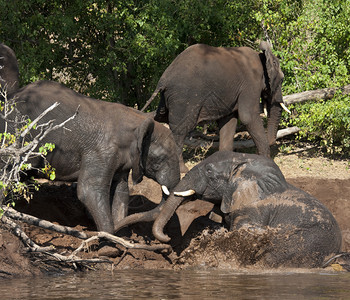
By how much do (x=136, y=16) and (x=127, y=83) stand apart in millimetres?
1841

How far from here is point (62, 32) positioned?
1500cm

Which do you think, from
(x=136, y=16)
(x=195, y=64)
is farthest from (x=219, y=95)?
(x=136, y=16)

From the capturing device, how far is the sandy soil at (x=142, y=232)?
32.2ft

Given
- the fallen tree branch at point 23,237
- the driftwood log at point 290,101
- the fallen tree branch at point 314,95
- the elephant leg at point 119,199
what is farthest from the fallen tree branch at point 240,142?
the fallen tree branch at point 23,237

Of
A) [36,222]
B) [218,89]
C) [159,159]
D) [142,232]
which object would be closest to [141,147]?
[159,159]

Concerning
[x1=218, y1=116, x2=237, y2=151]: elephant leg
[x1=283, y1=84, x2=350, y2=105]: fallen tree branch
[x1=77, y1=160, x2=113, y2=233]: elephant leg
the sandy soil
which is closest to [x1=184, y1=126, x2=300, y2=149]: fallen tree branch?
[x1=283, y1=84, x2=350, y2=105]: fallen tree branch

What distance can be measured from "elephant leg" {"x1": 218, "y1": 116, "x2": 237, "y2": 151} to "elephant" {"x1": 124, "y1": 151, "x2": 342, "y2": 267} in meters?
3.59

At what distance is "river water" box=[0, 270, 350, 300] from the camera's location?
26.8ft

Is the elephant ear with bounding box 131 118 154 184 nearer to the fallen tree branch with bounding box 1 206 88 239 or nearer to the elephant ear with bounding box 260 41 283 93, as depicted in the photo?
the fallen tree branch with bounding box 1 206 88 239

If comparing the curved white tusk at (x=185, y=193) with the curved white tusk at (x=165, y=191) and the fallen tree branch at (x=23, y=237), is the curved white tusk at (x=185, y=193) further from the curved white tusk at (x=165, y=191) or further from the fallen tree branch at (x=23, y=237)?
the fallen tree branch at (x=23, y=237)

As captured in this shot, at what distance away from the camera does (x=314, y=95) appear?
15.3 m

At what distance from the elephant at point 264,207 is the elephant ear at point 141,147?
0.55 metres

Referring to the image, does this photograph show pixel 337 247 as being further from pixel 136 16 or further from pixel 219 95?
pixel 136 16

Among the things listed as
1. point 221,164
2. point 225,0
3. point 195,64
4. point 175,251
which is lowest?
point 175,251
